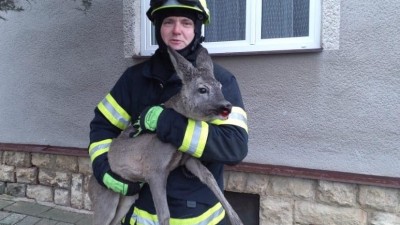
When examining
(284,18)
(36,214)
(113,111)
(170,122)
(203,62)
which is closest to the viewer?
(170,122)

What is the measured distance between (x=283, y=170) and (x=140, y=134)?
7.10 feet

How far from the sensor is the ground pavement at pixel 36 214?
16.0 feet

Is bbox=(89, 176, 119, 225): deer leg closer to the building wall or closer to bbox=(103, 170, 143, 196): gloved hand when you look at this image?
bbox=(103, 170, 143, 196): gloved hand

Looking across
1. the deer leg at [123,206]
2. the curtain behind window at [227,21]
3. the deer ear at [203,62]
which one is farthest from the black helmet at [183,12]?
the curtain behind window at [227,21]

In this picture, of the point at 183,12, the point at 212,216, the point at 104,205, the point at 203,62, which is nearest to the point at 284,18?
the point at 183,12

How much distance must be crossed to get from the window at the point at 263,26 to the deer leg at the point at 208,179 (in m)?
2.31

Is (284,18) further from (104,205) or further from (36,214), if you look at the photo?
(36,214)

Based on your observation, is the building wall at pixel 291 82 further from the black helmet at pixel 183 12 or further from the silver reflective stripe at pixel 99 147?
the silver reflective stripe at pixel 99 147

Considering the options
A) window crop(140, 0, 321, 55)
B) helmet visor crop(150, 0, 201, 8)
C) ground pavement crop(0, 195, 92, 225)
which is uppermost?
window crop(140, 0, 321, 55)

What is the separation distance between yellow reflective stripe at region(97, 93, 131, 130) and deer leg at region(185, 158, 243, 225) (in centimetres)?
55

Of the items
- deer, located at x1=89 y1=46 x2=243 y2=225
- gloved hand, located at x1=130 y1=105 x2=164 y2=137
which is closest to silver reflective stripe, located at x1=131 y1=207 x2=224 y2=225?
deer, located at x1=89 y1=46 x2=243 y2=225

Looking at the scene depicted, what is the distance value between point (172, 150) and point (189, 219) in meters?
0.46

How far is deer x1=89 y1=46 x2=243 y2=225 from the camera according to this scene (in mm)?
2047

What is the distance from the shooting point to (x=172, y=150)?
2156 millimetres
